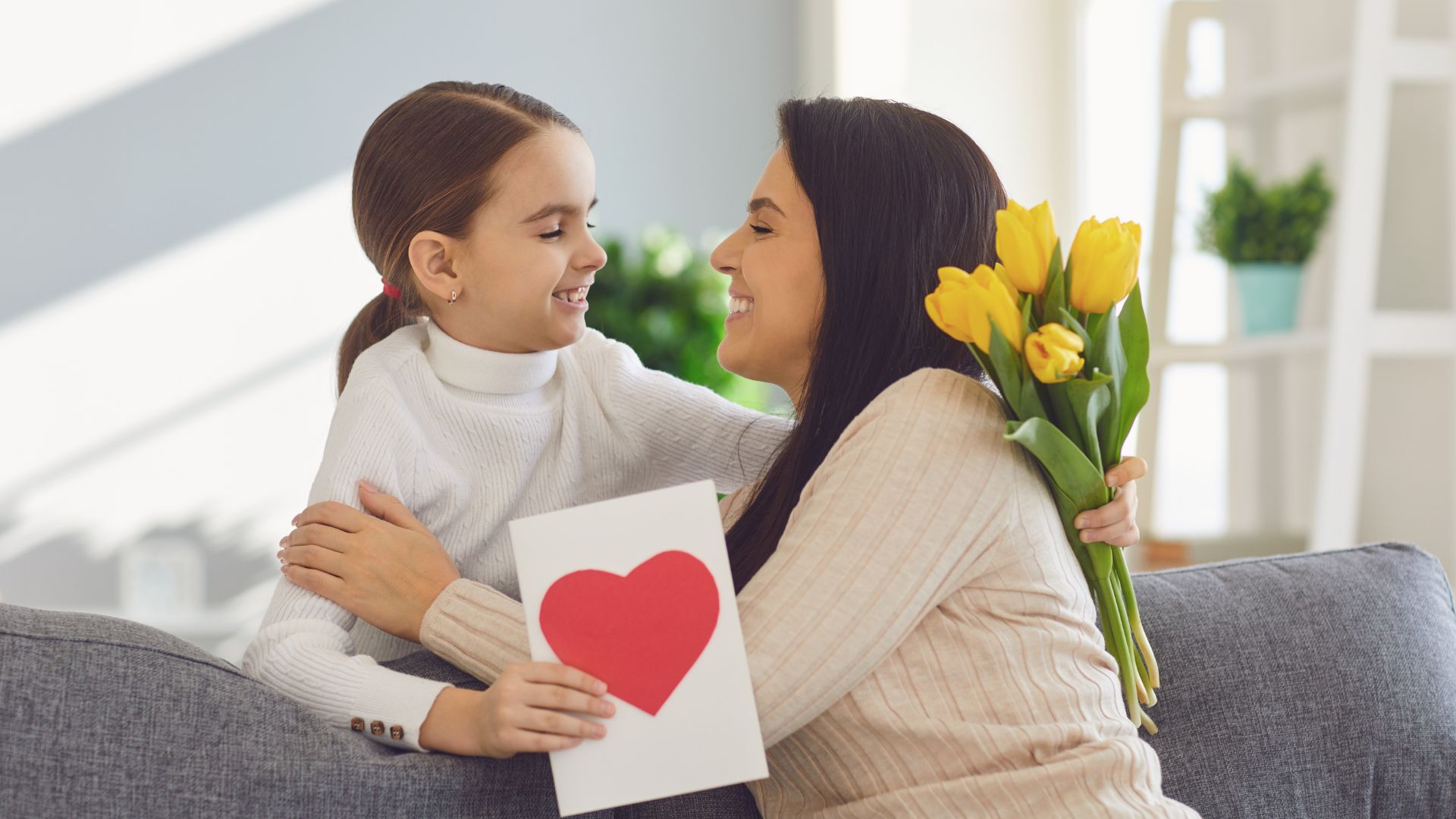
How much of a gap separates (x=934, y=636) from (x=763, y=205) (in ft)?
1.68

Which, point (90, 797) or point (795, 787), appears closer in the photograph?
point (90, 797)

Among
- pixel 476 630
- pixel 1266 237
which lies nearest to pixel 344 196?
pixel 1266 237

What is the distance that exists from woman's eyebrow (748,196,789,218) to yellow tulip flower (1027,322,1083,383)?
1.27 ft

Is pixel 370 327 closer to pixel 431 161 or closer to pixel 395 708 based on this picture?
pixel 431 161

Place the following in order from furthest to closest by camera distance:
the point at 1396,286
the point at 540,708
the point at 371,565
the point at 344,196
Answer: the point at 344,196 → the point at 1396,286 → the point at 371,565 → the point at 540,708

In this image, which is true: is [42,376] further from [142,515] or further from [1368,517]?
[1368,517]

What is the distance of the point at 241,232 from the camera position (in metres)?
4.09

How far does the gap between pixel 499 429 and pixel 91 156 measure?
323 centimetres

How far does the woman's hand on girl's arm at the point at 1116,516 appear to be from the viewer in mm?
1081

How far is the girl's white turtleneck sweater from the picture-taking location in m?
1.10

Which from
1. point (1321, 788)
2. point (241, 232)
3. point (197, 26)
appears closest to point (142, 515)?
point (241, 232)

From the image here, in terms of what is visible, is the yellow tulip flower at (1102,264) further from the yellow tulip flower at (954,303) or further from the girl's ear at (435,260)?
the girl's ear at (435,260)

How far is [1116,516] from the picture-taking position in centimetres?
108

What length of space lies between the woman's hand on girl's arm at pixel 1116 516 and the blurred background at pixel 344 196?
6.73ft
